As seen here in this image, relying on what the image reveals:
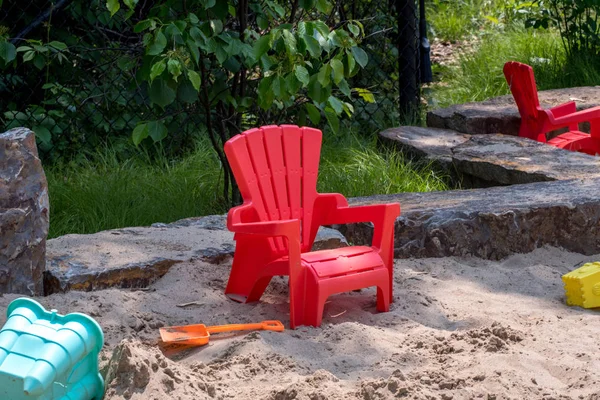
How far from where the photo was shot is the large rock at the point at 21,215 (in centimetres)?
298

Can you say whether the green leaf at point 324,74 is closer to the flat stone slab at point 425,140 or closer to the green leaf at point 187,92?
the green leaf at point 187,92

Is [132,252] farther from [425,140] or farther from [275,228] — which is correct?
[425,140]

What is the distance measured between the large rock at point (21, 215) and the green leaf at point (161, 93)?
0.80m

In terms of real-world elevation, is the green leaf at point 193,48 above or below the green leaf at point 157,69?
above

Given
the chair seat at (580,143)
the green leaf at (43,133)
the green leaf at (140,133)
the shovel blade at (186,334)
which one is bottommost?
the chair seat at (580,143)

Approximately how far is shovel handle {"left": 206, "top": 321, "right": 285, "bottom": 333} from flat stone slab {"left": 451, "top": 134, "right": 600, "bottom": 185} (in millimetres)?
2086

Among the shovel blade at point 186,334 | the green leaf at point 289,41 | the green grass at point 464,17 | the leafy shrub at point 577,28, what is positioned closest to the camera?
the shovel blade at point 186,334

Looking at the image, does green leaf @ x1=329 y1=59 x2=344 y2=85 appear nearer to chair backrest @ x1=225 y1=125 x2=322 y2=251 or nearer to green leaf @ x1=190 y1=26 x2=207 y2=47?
chair backrest @ x1=225 y1=125 x2=322 y2=251

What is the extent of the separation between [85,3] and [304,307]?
10.7 ft

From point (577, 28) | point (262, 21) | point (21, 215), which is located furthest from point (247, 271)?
point (577, 28)

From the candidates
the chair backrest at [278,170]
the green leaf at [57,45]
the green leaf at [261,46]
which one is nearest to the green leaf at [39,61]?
the green leaf at [57,45]

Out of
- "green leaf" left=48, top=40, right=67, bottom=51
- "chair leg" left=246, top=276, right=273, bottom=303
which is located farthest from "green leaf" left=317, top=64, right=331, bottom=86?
"green leaf" left=48, top=40, right=67, bottom=51

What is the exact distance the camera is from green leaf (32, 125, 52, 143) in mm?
5297

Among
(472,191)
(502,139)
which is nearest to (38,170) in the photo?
(472,191)
